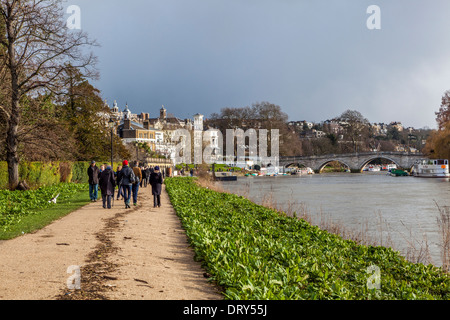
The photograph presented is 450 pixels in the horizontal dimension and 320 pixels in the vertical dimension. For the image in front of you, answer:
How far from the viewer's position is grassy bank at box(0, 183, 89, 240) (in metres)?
11.3

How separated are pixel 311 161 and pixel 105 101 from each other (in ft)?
194

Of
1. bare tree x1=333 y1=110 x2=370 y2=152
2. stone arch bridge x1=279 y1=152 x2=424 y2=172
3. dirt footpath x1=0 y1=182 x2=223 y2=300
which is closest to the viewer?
dirt footpath x1=0 y1=182 x2=223 y2=300

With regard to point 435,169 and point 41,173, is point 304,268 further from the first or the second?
point 435,169

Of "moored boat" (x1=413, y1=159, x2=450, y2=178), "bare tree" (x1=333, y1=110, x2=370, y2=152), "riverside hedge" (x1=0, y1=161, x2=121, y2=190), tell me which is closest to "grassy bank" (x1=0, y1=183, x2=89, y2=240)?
"riverside hedge" (x1=0, y1=161, x2=121, y2=190)

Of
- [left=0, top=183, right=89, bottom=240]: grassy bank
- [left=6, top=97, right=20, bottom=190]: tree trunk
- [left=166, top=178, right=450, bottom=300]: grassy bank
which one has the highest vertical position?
[left=6, top=97, right=20, bottom=190]: tree trunk

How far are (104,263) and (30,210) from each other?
28.6 feet

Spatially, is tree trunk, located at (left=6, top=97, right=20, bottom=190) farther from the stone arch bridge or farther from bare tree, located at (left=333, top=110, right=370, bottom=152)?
bare tree, located at (left=333, top=110, right=370, bottom=152)

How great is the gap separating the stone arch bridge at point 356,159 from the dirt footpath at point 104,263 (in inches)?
3165

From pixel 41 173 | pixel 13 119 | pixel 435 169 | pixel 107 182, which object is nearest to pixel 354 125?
pixel 435 169

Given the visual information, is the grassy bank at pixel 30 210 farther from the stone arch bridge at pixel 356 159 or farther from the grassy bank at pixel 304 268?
the stone arch bridge at pixel 356 159

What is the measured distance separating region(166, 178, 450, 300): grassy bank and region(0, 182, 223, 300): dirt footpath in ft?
1.28
